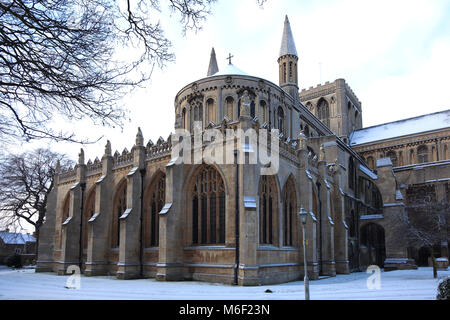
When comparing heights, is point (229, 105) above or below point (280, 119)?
above

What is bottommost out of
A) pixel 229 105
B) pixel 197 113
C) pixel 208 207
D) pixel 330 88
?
pixel 208 207

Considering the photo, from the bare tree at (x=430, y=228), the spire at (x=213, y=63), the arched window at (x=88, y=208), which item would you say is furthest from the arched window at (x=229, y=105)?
the spire at (x=213, y=63)

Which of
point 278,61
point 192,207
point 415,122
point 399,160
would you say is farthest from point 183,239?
point 415,122

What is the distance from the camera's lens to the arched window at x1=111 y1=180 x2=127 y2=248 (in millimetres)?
28766

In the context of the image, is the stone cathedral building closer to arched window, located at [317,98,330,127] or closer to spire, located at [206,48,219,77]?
spire, located at [206,48,219,77]

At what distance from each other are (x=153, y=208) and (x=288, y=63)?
23.8 m

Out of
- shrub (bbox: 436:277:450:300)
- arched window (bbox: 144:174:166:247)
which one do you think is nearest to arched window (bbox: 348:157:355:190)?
arched window (bbox: 144:174:166:247)

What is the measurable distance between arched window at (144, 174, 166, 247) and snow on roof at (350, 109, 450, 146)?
37.3m

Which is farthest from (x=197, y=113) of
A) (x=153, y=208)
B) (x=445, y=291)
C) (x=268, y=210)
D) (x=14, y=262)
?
(x=14, y=262)

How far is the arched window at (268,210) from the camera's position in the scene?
22.2m

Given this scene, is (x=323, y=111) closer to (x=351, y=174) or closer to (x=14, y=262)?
(x=351, y=174)

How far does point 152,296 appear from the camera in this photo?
587 inches

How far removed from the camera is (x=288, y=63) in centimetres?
4191
